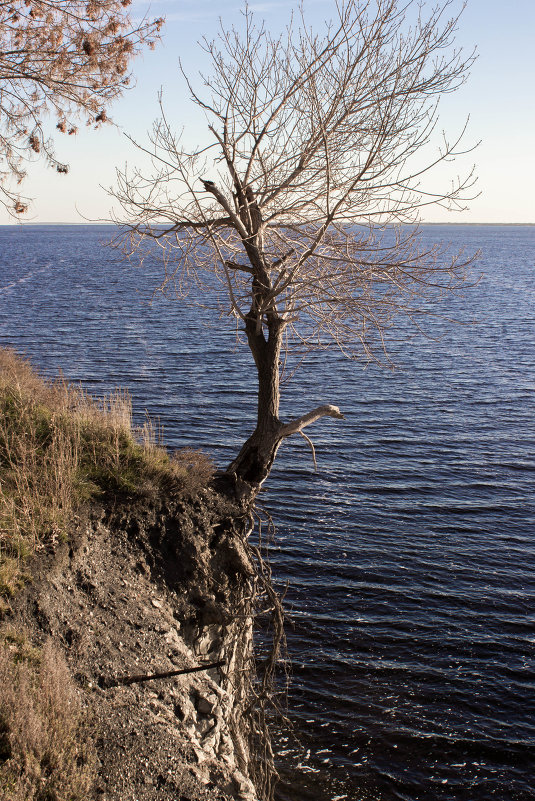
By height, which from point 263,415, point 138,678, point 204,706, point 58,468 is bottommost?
point 204,706

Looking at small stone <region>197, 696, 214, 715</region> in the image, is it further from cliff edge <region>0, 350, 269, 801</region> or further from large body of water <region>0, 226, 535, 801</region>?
large body of water <region>0, 226, 535, 801</region>

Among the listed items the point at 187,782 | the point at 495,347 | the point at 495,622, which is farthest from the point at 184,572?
the point at 495,347

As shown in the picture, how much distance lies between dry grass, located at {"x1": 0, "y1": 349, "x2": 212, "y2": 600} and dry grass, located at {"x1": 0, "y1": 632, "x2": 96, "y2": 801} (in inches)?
54.2

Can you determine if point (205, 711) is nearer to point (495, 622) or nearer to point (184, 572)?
point (184, 572)

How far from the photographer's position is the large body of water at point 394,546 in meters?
11.9

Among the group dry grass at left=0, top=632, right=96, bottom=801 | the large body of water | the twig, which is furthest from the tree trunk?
dry grass at left=0, top=632, right=96, bottom=801

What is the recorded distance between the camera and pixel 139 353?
119 ft

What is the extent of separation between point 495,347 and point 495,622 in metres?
28.8

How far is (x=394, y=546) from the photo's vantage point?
17734mm

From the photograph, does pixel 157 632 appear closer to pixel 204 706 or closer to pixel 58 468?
pixel 204 706

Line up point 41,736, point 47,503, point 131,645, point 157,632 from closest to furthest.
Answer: point 41,736 < point 131,645 < point 157,632 < point 47,503

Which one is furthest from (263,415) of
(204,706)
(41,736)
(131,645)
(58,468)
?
(41,736)

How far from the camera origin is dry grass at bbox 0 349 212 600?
9273mm

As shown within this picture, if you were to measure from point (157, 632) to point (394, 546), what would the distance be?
928 centimetres
